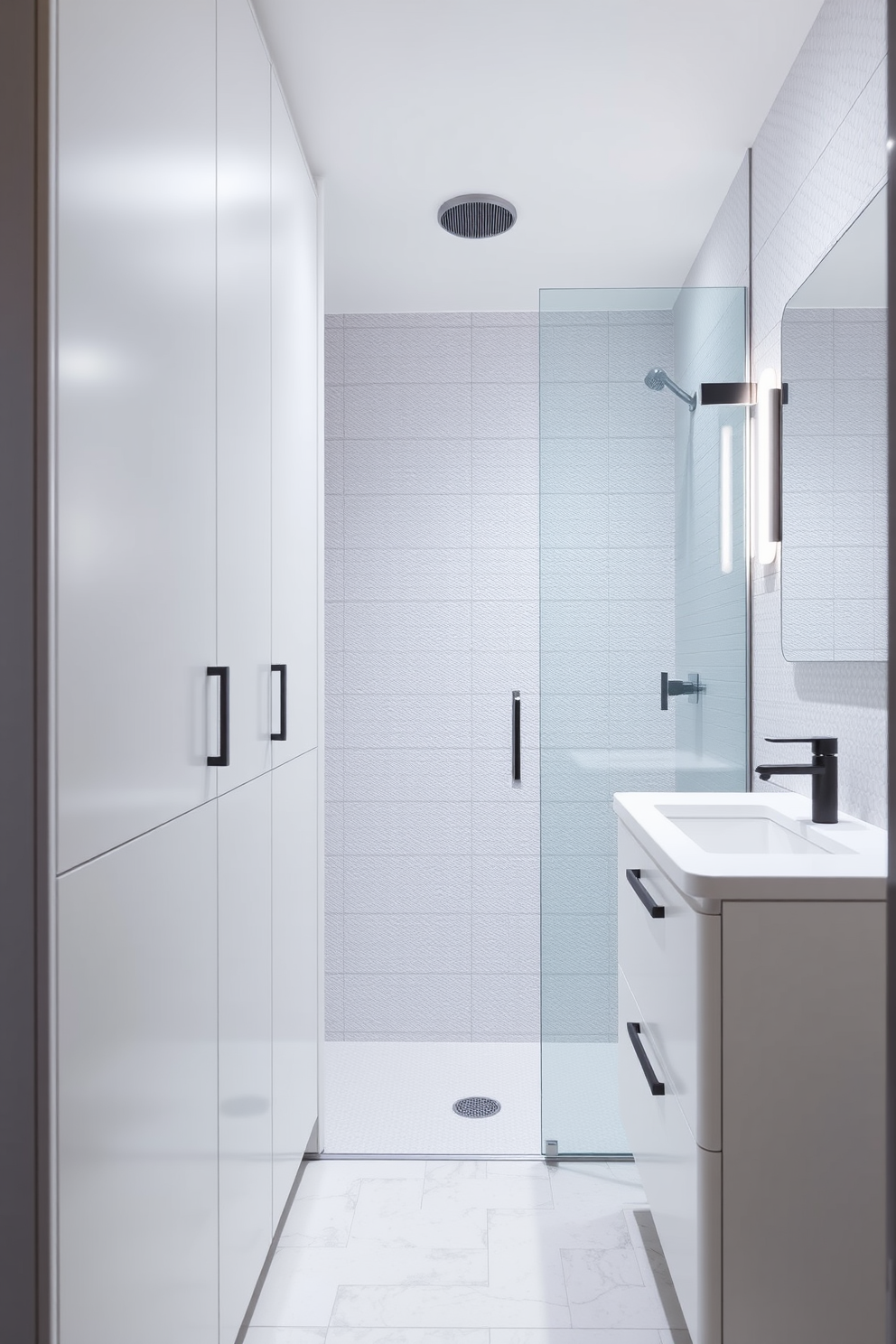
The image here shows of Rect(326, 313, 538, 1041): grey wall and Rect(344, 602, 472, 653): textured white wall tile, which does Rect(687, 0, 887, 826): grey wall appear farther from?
Rect(344, 602, 472, 653): textured white wall tile

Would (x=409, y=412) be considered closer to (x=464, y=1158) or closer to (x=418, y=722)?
(x=418, y=722)

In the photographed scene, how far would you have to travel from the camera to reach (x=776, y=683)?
2.14 metres

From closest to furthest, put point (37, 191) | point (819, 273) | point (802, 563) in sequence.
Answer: point (37, 191), point (819, 273), point (802, 563)

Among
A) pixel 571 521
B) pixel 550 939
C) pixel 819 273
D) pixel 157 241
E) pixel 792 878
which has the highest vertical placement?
pixel 819 273

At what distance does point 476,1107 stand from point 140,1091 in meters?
1.87

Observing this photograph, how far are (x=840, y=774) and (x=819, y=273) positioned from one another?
927mm

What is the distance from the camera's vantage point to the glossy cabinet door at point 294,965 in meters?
1.99

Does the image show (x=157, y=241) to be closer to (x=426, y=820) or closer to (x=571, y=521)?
(x=571, y=521)

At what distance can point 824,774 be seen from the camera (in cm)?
169

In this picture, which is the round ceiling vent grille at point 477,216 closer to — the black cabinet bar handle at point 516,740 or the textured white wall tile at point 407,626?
the textured white wall tile at point 407,626

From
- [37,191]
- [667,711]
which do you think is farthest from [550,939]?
[37,191]

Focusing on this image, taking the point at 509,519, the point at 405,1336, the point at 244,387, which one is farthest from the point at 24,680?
the point at 509,519

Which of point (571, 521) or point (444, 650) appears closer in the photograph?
point (571, 521)

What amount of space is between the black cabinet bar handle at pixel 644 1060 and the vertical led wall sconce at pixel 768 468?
3.45 ft
